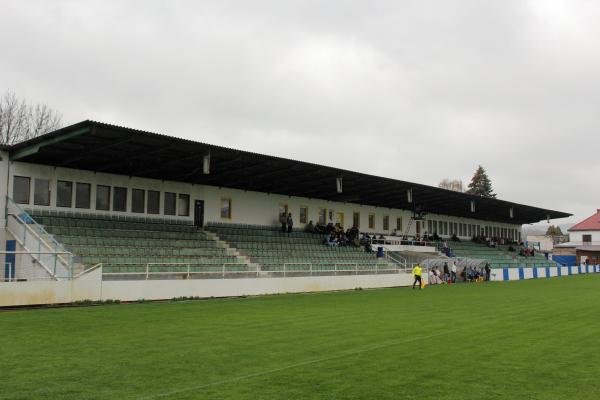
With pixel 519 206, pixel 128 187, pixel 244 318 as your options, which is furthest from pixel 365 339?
pixel 519 206

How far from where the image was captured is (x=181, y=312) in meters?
17.7

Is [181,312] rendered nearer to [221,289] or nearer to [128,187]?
[221,289]

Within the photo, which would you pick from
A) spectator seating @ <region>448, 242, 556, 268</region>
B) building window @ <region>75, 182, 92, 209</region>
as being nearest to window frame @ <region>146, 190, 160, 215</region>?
building window @ <region>75, 182, 92, 209</region>

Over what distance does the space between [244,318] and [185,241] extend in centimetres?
1289

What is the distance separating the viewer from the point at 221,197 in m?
34.2

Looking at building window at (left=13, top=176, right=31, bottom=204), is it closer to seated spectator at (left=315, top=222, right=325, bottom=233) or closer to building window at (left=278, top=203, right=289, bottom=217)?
building window at (left=278, top=203, right=289, bottom=217)

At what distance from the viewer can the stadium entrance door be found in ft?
107

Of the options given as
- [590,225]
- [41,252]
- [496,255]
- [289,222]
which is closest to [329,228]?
[289,222]

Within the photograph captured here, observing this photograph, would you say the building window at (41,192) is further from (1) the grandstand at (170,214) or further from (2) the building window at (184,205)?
(2) the building window at (184,205)

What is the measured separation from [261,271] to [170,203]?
23.1 feet

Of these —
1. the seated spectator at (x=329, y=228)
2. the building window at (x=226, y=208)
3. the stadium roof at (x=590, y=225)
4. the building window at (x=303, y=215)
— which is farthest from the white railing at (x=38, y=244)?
the stadium roof at (x=590, y=225)

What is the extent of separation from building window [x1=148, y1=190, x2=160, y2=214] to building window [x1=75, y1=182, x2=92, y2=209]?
3.36 m

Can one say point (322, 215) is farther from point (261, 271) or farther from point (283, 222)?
point (261, 271)

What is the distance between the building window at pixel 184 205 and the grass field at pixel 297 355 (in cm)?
1433
